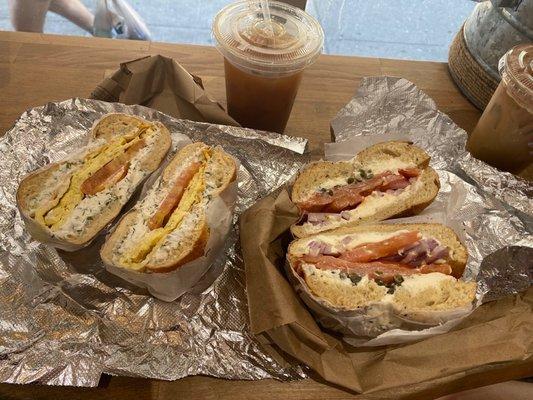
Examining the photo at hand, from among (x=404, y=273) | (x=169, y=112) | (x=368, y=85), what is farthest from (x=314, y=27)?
(x=404, y=273)

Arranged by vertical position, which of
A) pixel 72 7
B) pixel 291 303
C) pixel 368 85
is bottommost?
pixel 72 7

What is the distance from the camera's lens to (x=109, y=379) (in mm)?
1322

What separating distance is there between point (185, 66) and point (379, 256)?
1236mm

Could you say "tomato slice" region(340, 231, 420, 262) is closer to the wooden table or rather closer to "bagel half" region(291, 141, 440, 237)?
"bagel half" region(291, 141, 440, 237)

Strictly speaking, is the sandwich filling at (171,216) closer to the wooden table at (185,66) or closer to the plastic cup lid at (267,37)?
the plastic cup lid at (267,37)

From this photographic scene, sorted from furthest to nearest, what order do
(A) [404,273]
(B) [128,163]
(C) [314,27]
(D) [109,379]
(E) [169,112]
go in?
(E) [169,112] < (C) [314,27] < (B) [128,163] < (A) [404,273] < (D) [109,379]

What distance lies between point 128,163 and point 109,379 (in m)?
0.70

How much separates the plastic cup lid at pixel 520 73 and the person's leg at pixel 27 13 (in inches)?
107

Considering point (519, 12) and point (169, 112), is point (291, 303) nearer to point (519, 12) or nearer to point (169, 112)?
point (169, 112)

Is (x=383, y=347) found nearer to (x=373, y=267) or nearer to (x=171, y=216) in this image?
(x=373, y=267)

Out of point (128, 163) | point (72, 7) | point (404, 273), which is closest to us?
point (404, 273)

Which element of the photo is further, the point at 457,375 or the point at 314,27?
the point at 314,27

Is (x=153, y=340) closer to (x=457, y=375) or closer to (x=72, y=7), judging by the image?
(x=457, y=375)

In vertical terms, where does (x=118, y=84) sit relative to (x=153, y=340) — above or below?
above
